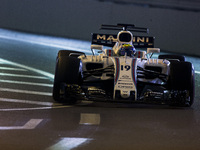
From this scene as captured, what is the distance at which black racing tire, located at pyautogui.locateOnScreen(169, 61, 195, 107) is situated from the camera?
29.0 feet

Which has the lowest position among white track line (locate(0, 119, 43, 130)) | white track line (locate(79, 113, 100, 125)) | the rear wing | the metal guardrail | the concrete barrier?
white track line (locate(0, 119, 43, 130))

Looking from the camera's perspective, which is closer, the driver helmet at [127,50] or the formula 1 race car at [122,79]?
the formula 1 race car at [122,79]

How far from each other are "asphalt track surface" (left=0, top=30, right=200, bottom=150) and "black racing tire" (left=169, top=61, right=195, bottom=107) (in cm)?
41

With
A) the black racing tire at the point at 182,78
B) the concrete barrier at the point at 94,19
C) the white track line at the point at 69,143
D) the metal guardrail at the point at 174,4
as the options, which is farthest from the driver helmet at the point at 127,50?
the metal guardrail at the point at 174,4

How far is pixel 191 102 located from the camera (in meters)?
8.93

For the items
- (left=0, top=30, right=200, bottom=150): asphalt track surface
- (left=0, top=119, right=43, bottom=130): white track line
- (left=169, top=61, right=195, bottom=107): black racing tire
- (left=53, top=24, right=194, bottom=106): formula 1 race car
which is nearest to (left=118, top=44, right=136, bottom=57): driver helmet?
(left=53, top=24, right=194, bottom=106): formula 1 race car

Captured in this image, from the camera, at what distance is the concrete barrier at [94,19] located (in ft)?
65.3

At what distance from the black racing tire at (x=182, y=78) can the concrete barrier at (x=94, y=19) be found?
10.8 m

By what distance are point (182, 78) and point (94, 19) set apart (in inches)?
518

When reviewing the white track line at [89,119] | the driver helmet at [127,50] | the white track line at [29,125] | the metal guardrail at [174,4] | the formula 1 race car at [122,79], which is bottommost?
the white track line at [29,125]

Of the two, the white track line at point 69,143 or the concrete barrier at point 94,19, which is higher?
the concrete barrier at point 94,19

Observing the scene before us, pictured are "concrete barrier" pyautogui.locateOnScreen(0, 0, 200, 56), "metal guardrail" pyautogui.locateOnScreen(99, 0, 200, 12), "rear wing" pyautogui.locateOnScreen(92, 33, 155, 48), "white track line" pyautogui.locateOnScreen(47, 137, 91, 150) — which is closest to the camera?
"white track line" pyautogui.locateOnScreen(47, 137, 91, 150)

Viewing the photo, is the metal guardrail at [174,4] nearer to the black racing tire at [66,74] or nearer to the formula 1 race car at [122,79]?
the formula 1 race car at [122,79]

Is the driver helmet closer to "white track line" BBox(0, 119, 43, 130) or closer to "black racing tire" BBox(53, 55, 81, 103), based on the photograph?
"black racing tire" BBox(53, 55, 81, 103)
